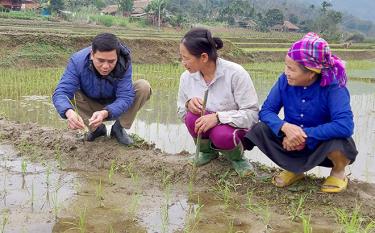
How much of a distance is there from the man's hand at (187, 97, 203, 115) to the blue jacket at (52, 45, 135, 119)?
2.10 feet

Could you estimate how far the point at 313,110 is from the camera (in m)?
2.91

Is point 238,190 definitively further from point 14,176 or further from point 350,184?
point 14,176

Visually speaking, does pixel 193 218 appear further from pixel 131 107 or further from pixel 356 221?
pixel 131 107

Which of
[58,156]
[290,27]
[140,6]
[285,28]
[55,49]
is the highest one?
[140,6]

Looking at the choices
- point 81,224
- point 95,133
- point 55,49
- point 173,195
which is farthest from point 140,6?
point 81,224

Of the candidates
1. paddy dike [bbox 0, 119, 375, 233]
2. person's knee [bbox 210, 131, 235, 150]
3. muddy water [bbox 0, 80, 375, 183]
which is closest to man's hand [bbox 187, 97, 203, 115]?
person's knee [bbox 210, 131, 235, 150]

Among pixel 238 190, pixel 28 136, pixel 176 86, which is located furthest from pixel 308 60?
pixel 176 86

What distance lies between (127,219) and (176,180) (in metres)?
0.76

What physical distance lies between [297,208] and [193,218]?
0.66 meters

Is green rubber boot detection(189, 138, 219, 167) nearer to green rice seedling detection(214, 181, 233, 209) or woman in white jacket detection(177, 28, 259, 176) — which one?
woman in white jacket detection(177, 28, 259, 176)

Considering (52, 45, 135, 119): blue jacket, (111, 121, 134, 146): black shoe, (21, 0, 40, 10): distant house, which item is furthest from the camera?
(21, 0, 40, 10): distant house

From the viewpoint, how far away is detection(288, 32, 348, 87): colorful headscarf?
273cm

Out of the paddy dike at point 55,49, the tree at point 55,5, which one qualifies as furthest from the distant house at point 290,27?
the paddy dike at point 55,49

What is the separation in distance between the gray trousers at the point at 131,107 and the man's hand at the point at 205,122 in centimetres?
86
